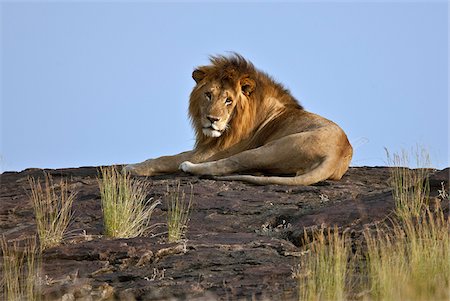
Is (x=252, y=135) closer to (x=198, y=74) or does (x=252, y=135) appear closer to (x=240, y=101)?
(x=240, y=101)

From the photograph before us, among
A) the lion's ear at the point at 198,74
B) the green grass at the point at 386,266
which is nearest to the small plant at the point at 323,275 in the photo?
the green grass at the point at 386,266

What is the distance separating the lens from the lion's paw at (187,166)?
11617mm

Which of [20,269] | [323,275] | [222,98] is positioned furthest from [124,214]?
[222,98]

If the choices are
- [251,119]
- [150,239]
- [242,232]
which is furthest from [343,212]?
[251,119]

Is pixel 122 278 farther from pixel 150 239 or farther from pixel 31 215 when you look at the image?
pixel 31 215

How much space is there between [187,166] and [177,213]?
7.50 feet

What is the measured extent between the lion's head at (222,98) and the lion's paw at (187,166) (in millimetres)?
424

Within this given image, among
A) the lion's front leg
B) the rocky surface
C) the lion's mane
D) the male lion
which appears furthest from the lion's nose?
the rocky surface

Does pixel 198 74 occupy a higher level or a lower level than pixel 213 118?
higher

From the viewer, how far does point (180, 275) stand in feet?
25.5

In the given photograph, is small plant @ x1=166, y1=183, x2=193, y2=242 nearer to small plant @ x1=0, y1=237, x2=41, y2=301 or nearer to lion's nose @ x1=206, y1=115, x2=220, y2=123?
small plant @ x1=0, y1=237, x2=41, y2=301

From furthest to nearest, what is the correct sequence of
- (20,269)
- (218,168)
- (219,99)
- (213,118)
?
(219,99)
(213,118)
(218,168)
(20,269)

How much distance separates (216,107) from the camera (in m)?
11.9

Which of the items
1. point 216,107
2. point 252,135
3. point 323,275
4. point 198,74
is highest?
point 198,74
